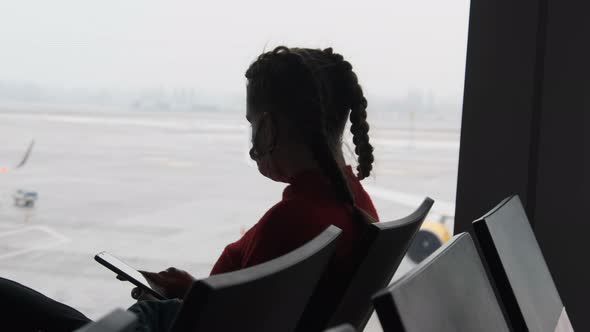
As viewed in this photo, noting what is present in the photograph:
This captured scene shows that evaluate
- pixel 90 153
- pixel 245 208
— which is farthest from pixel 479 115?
pixel 90 153

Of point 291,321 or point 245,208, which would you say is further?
point 245,208

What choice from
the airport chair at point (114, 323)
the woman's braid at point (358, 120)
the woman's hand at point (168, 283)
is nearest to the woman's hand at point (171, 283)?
the woman's hand at point (168, 283)

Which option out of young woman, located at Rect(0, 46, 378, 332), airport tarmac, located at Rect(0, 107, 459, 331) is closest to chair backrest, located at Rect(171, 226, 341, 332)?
airport tarmac, located at Rect(0, 107, 459, 331)

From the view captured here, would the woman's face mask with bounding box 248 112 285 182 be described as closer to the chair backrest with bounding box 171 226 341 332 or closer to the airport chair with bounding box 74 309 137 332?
the chair backrest with bounding box 171 226 341 332

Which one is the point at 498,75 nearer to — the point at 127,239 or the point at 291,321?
the point at 291,321

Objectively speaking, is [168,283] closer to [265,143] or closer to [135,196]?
[265,143]

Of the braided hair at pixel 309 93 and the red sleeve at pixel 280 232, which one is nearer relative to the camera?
the red sleeve at pixel 280 232

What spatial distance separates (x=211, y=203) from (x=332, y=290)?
9524mm

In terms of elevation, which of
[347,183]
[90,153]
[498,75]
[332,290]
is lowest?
[90,153]

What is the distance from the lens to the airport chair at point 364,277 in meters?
0.95

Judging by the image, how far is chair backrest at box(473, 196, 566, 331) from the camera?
2.48 ft

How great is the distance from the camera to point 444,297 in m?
0.49

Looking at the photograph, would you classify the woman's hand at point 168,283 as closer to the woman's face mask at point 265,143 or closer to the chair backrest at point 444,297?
the woman's face mask at point 265,143

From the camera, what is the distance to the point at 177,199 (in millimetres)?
10648
